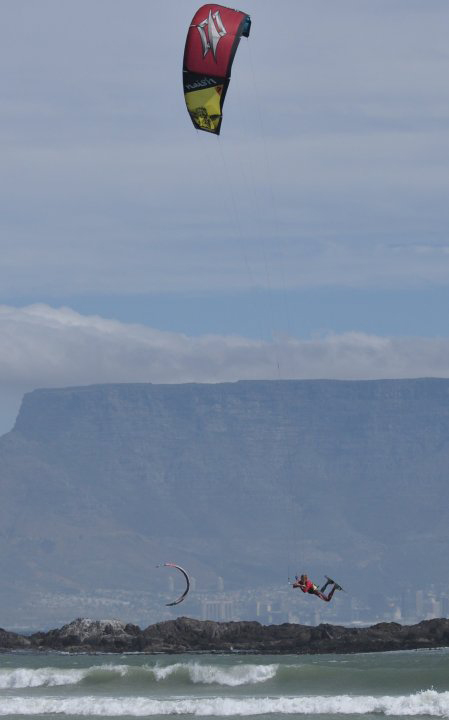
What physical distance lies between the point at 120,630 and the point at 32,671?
56956 mm

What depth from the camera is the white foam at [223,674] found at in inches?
2849

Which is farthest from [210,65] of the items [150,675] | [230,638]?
[230,638]

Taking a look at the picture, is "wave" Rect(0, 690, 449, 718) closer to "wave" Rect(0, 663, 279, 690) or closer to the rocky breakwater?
"wave" Rect(0, 663, 279, 690)

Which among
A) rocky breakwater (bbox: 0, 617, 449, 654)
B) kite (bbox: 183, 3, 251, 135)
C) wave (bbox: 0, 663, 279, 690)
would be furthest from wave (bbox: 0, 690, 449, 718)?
rocky breakwater (bbox: 0, 617, 449, 654)

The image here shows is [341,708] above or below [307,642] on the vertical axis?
below

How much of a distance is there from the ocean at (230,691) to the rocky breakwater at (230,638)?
33.2 metres

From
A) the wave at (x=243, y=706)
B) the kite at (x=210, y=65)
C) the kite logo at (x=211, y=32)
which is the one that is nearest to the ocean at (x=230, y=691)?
the wave at (x=243, y=706)

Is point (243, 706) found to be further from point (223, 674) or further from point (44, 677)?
point (44, 677)

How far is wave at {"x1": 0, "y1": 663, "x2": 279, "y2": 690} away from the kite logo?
29992 millimetres

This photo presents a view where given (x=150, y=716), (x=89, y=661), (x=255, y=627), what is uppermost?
(x=255, y=627)

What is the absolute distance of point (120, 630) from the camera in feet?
435

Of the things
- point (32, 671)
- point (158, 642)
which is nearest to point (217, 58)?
point (32, 671)

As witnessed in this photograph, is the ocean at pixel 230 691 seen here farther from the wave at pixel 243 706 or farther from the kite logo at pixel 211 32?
the kite logo at pixel 211 32

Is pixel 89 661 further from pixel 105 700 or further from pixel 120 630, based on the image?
pixel 105 700
